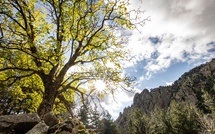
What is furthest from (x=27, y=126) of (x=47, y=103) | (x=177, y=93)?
(x=177, y=93)

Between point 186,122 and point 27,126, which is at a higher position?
point 186,122

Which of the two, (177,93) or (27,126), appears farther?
(177,93)

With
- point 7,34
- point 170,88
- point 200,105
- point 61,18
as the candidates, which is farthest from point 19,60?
point 170,88

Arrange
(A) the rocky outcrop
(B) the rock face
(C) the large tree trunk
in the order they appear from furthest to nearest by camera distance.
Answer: (B) the rock face → (C) the large tree trunk → (A) the rocky outcrop

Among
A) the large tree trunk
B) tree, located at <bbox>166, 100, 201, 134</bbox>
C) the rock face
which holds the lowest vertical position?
the large tree trunk

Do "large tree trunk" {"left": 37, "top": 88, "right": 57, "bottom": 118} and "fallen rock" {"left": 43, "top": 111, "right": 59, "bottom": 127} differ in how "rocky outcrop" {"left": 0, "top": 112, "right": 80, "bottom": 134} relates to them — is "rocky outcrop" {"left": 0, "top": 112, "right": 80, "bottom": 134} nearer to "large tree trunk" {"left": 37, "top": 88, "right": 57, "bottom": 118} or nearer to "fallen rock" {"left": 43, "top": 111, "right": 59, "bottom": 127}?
"fallen rock" {"left": 43, "top": 111, "right": 59, "bottom": 127}

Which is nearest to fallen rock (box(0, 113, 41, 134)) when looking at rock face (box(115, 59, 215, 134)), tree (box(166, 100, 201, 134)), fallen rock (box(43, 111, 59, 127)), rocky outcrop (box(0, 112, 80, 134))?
rocky outcrop (box(0, 112, 80, 134))

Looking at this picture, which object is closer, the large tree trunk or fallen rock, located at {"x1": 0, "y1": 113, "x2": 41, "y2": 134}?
fallen rock, located at {"x1": 0, "y1": 113, "x2": 41, "y2": 134}

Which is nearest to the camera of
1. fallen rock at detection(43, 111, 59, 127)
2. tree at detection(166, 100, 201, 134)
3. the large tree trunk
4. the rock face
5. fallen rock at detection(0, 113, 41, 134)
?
fallen rock at detection(0, 113, 41, 134)

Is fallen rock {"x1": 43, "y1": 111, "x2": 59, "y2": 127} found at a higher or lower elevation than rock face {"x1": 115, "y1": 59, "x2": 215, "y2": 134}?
lower

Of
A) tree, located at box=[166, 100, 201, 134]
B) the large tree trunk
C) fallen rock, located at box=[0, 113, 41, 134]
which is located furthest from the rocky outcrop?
tree, located at box=[166, 100, 201, 134]

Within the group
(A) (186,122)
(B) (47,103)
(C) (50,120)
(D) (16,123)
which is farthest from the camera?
(A) (186,122)

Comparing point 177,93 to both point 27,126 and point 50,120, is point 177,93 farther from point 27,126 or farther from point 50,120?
point 27,126

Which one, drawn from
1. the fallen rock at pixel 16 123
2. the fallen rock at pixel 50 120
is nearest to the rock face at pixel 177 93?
the fallen rock at pixel 50 120
